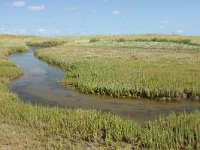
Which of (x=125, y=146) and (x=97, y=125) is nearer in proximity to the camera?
(x=125, y=146)

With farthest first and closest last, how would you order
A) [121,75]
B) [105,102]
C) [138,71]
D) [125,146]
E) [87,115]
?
[138,71] → [121,75] → [105,102] → [87,115] → [125,146]

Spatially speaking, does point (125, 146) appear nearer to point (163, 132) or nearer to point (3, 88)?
point (163, 132)

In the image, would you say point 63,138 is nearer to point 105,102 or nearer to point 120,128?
point 120,128

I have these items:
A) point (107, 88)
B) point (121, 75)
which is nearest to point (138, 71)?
point (121, 75)

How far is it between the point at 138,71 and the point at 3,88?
419 inches

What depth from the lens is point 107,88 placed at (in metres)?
23.2

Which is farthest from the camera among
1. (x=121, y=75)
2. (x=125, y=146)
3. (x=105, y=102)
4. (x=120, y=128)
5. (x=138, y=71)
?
(x=138, y=71)

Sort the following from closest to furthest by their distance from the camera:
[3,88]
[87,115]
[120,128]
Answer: [120,128], [87,115], [3,88]

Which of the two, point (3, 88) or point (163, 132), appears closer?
point (163, 132)

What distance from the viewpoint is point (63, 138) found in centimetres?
1274

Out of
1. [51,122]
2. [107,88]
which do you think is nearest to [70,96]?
[107,88]

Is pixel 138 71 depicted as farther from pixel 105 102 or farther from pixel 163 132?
pixel 163 132

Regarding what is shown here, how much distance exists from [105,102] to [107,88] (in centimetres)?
186

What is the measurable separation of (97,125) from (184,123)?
10.6 feet
